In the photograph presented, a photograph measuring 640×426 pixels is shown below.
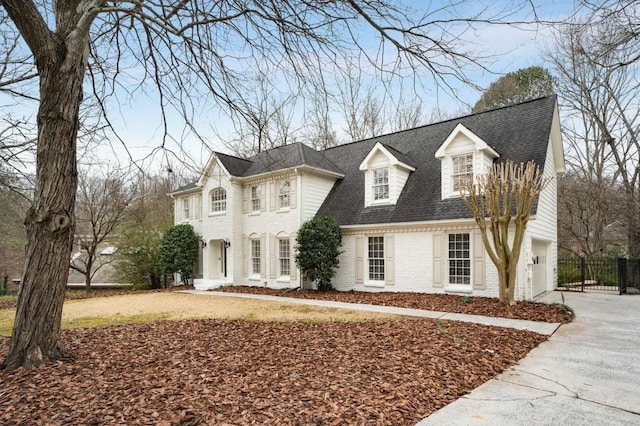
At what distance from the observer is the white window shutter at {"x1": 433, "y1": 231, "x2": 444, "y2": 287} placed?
12.1 meters

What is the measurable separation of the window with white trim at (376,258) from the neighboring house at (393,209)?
4 cm

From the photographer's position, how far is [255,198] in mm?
17219

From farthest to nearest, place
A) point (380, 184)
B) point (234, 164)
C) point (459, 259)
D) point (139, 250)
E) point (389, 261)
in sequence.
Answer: point (139, 250), point (234, 164), point (380, 184), point (389, 261), point (459, 259)

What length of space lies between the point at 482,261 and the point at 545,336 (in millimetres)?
4588

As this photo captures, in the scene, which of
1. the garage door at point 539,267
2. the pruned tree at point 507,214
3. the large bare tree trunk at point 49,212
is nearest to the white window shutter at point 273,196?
the pruned tree at point 507,214

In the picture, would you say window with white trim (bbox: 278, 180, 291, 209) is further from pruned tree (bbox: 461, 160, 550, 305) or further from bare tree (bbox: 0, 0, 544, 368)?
bare tree (bbox: 0, 0, 544, 368)

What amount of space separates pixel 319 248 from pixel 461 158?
A: 19.8 feet

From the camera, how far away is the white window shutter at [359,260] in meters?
14.0

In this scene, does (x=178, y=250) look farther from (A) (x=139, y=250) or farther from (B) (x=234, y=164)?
(B) (x=234, y=164)

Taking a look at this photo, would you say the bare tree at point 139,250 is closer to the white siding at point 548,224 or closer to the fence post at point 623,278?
the white siding at point 548,224

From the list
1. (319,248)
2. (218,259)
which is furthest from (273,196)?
(218,259)

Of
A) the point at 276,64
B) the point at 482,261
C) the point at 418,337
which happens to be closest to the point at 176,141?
the point at 276,64

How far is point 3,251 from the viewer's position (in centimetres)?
2338

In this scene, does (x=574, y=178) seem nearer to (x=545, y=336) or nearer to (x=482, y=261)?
(x=482, y=261)
